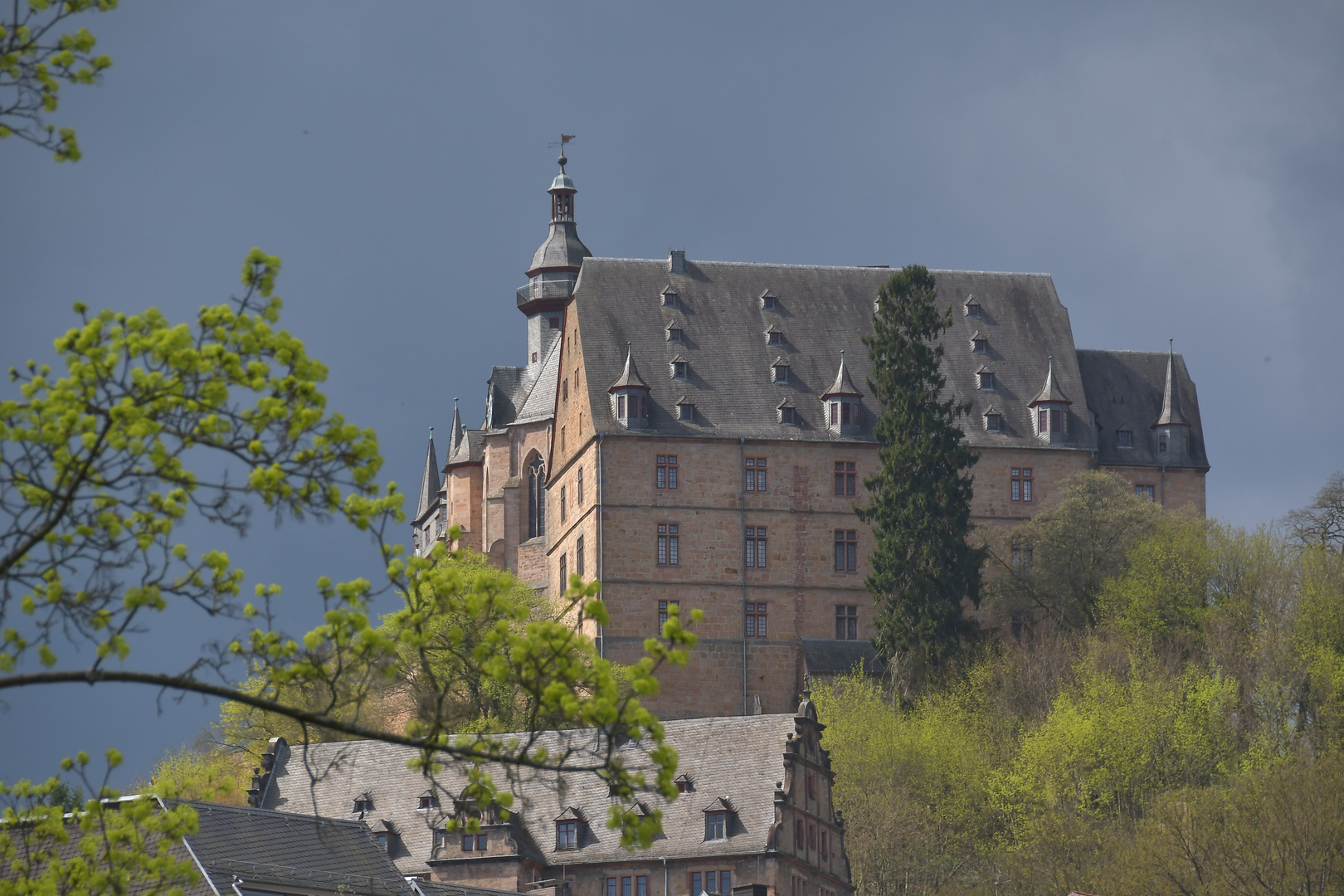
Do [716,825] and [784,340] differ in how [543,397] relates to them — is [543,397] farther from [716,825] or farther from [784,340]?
[716,825]

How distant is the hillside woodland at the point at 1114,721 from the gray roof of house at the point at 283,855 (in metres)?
20.1

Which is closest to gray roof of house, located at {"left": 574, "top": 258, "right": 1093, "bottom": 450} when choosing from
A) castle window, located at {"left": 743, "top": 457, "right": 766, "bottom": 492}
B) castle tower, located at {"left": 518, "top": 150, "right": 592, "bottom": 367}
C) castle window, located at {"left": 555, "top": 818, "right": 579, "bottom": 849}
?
castle window, located at {"left": 743, "top": 457, "right": 766, "bottom": 492}

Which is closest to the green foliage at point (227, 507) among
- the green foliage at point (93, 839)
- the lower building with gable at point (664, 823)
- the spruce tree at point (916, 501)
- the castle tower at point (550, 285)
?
the green foliage at point (93, 839)

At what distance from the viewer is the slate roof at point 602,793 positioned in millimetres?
61500

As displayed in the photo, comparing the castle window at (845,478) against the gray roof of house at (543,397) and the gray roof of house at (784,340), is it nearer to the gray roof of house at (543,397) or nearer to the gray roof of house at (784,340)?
the gray roof of house at (784,340)

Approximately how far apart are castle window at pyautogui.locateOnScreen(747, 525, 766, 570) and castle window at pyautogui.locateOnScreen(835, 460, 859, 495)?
10.5ft

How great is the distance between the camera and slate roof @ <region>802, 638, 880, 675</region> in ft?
260

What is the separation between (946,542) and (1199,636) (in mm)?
8585

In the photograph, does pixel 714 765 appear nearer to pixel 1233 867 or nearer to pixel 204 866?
pixel 1233 867

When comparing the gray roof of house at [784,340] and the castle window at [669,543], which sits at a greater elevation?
the gray roof of house at [784,340]

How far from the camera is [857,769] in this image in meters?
71.1

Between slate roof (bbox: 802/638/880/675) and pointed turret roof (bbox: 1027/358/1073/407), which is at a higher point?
pointed turret roof (bbox: 1027/358/1073/407)

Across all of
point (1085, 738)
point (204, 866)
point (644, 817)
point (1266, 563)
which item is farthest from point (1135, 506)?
point (644, 817)

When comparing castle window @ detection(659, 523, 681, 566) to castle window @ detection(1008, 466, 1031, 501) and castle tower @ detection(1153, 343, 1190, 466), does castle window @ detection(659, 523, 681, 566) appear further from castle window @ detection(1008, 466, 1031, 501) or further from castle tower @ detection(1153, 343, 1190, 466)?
castle tower @ detection(1153, 343, 1190, 466)
